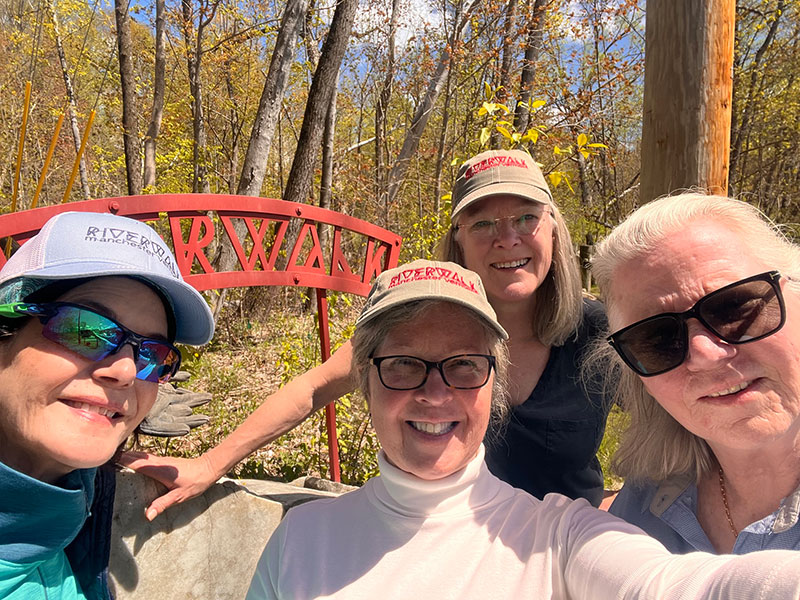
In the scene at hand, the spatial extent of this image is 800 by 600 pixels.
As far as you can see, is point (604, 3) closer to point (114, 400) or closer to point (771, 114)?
point (771, 114)

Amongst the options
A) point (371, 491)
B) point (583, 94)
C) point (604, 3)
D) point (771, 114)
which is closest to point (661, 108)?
point (371, 491)

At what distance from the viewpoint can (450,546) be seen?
1454mm

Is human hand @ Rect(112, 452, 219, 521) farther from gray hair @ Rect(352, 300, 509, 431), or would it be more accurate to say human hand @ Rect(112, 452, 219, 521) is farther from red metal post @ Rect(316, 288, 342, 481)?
red metal post @ Rect(316, 288, 342, 481)

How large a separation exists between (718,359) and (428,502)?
0.82 meters

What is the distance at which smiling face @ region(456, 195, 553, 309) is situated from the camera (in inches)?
83.4

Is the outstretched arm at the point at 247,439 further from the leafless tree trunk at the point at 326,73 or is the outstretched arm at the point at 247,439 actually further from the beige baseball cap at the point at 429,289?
the leafless tree trunk at the point at 326,73

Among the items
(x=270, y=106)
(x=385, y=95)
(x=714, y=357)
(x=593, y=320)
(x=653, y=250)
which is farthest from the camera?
(x=385, y=95)

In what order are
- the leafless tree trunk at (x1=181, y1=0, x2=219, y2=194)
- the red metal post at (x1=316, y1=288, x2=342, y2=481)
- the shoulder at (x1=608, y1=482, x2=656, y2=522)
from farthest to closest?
the leafless tree trunk at (x1=181, y1=0, x2=219, y2=194) → the red metal post at (x1=316, y1=288, x2=342, y2=481) → the shoulder at (x1=608, y1=482, x2=656, y2=522)

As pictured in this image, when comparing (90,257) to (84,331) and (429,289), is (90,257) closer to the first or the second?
(84,331)

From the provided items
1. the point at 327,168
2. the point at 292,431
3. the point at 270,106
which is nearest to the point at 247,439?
the point at 292,431

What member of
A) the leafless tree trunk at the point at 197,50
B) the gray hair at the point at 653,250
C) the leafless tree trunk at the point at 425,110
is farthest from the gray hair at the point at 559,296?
the leafless tree trunk at the point at 197,50

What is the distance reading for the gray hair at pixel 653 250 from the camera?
135cm

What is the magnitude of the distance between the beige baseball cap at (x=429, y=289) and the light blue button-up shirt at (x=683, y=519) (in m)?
0.63

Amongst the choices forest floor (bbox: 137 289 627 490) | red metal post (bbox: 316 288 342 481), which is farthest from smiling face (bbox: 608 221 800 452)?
forest floor (bbox: 137 289 627 490)
